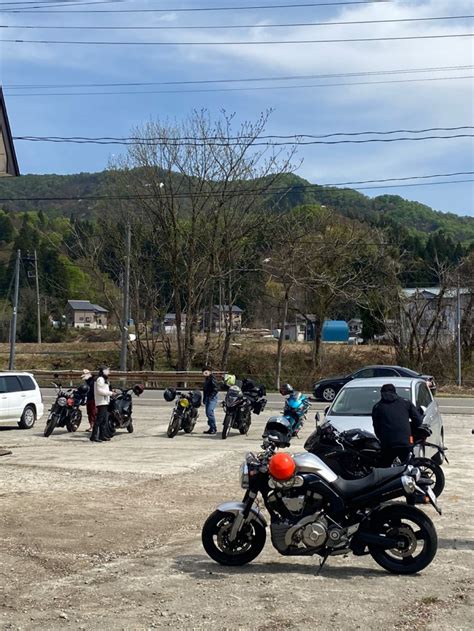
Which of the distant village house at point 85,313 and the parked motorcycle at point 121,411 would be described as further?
the distant village house at point 85,313

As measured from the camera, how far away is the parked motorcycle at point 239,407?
66.8ft

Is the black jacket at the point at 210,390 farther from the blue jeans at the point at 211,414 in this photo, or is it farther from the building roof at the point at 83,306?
the building roof at the point at 83,306

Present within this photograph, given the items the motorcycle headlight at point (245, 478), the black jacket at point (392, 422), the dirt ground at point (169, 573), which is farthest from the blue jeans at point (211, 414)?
the motorcycle headlight at point (245, 478)

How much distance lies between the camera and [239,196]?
142 ft

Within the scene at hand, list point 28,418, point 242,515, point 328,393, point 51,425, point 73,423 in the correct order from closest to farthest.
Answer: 1. point 242,515
2. point 51,425
3. point 73,423
4. point 28,418
5. point 328,393

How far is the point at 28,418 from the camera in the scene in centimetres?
2264

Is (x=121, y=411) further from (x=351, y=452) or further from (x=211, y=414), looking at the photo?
(x=351, y=452)

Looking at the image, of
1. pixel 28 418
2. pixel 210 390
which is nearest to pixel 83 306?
pixel 28 418

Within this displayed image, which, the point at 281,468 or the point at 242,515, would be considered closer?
the point at 281,468

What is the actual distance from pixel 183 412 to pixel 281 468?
Answer: 13.2 m

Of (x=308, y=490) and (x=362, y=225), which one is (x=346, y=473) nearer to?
(x=308, y=490)

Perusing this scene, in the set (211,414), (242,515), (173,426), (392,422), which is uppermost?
(392,422)

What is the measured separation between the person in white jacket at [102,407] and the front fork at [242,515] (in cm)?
1184

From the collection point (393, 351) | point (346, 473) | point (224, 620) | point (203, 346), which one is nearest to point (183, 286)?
point (203, 346)
